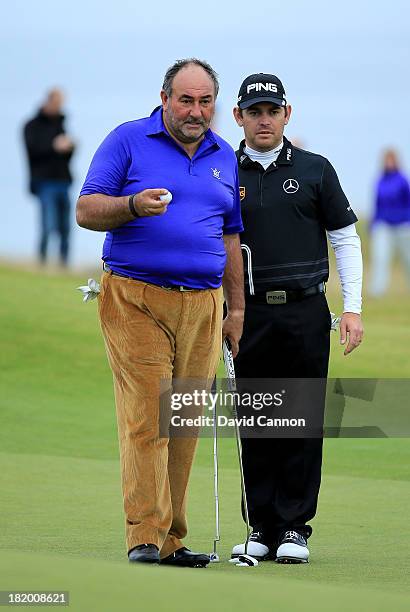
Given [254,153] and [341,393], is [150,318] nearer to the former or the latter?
[254,153]

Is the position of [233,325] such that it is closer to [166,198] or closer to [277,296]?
[277,296]

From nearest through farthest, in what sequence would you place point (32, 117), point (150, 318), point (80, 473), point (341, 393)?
point (150, 318), point (341, 393), point (80, 473), point (32, 117)

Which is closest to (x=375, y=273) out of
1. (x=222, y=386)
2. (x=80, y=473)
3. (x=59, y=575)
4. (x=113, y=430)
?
(x=113, y=430)

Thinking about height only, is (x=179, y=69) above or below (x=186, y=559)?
above

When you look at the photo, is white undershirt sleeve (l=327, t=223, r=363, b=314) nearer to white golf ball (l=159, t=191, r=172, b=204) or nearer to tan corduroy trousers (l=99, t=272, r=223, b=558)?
tan corduroy trousers (l=99, t=272, r=223, b=558)

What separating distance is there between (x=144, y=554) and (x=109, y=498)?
7.97ft

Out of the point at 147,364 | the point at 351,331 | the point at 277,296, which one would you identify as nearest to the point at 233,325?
the point at 277,296

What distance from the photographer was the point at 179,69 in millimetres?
6453

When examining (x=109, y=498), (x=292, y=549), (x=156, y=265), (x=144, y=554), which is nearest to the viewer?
(x=144, y=554)

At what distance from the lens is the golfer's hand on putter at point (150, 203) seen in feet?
19.8

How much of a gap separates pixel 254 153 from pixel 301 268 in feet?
1.95

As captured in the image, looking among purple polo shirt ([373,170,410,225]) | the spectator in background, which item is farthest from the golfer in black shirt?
purple polo shirt ([373,170,410,225])

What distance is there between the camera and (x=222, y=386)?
24.0ft

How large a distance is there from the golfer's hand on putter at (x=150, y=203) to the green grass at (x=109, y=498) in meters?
1.39
